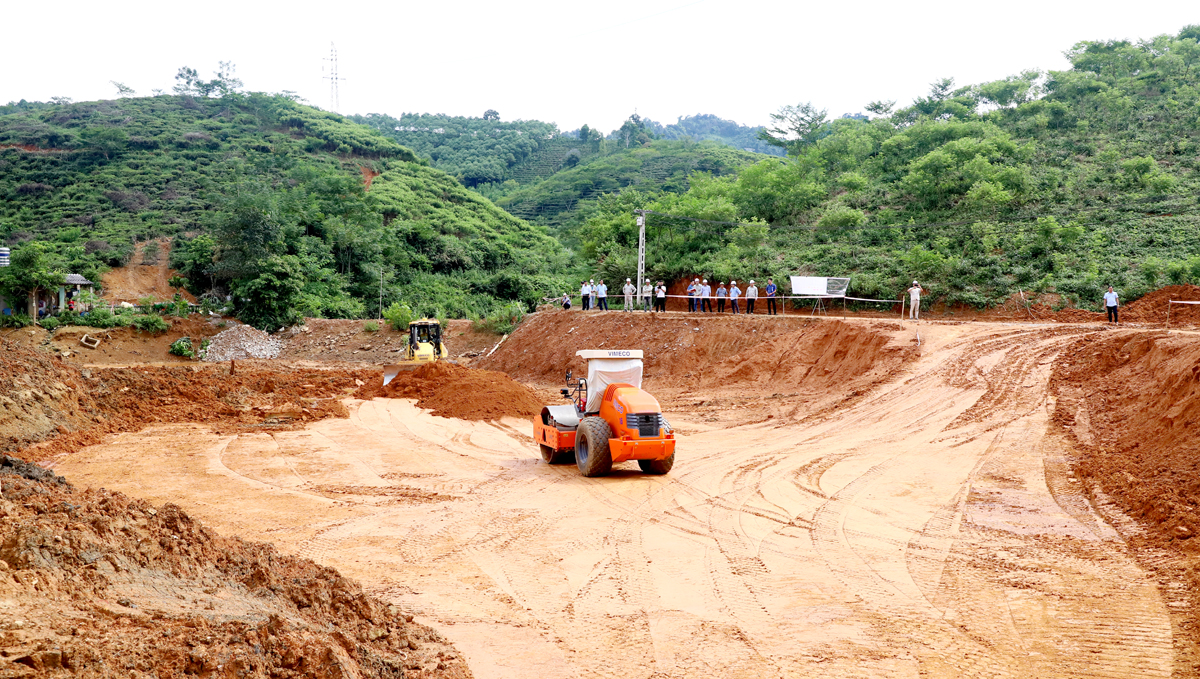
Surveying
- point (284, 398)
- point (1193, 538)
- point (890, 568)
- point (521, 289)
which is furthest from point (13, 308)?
point (1193, 538)

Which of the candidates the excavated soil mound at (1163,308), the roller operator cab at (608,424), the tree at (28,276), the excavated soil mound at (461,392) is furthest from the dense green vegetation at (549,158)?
the roller operator cab at (608,424)

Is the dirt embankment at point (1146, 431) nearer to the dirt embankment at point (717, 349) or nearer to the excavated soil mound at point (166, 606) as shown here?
the dirt embankment at point (717, 349)

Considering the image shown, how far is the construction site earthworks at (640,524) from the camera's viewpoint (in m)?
5.48

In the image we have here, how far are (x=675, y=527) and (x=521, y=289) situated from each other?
3884cm

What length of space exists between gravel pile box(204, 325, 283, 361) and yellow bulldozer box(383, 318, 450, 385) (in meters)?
13.9

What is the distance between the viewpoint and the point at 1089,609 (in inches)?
273

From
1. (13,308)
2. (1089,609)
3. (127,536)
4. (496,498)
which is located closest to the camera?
(127,536)

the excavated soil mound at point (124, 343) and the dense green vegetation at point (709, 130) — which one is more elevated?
the dense green vegetation at point (709, 130)

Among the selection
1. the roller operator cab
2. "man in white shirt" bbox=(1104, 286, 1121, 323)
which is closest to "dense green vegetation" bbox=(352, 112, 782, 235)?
"man in white shirt" bbox=(1104, 286, 1121, 323)

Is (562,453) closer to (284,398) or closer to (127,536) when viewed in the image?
(127,536)

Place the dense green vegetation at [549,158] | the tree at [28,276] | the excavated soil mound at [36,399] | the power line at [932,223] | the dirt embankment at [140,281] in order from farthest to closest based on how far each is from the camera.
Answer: the dense green vegetation at [549,158], the dirt embankment at [140,281], the tree at [28,276], the power line at [932,223], the excavated soil mound at [36,399]

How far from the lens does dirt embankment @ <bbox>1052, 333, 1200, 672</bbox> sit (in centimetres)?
861

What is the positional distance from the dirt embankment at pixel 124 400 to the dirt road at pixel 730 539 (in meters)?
1.23

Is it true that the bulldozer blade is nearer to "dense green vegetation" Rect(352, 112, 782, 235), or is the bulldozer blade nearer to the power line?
the power line
